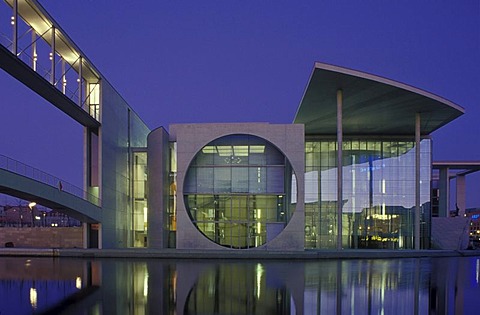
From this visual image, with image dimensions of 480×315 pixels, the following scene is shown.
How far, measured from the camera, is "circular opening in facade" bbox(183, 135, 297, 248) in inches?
997

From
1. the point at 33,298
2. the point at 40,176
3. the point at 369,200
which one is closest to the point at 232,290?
the point at 33,298

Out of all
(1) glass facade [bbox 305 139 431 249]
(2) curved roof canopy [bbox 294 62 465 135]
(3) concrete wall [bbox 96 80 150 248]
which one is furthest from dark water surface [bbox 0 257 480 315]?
(1) glass facade [bbox 305 139 431 249]

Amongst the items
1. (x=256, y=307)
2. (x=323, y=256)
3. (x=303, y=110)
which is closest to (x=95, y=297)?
(x=256, y=307)

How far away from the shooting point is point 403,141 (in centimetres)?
3139

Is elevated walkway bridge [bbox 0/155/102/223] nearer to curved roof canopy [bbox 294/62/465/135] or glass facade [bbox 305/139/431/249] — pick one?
curved roof canopy [bbox 294/62/465/135]

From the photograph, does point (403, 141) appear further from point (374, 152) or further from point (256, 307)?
point (256, 307)

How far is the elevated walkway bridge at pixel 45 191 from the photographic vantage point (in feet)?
58.0

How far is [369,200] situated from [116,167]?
53.1 feet

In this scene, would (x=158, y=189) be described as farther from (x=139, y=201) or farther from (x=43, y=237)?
(x=43, y=237)

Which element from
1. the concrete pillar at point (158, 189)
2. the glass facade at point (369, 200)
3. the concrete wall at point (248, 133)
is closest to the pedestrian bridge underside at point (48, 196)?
the concrete pillar at point (158, 189)

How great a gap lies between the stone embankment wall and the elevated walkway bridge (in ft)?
12.8

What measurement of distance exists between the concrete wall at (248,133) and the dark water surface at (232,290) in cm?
735

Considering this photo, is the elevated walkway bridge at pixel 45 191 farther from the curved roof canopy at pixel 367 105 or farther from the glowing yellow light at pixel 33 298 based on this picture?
the curved roof canopy at pixel 367 105

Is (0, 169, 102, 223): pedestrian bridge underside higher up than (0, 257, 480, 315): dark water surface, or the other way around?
(0, 169, 102, 223): pedestrian bridge underside
